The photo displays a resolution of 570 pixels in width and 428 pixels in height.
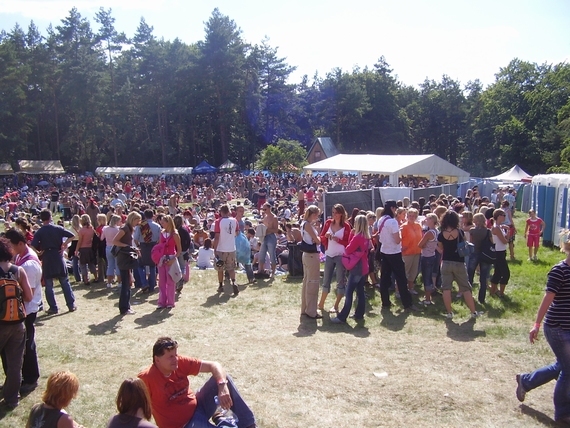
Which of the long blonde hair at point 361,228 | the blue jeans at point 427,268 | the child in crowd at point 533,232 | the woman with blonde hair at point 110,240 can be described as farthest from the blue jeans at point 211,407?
the child in crowd at point 533,232

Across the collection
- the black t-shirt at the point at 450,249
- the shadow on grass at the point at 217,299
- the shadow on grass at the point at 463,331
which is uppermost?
the black t-shirt at the point at 450,249

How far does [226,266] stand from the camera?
363 inches

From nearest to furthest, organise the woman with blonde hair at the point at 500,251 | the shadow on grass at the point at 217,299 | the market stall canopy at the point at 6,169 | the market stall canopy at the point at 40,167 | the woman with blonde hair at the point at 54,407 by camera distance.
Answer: the woman with blonde hair at the point at 54,407, the woman with blonde hair at the point at 500,251, the shadow on grass at the point at 217,299, the market stall canopy at the point at 6,169, the market stall canopy at the point at 40,167

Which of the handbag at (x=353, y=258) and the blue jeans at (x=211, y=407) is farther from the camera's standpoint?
the handbag at (x=353, y=258)

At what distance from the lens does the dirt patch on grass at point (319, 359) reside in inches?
179

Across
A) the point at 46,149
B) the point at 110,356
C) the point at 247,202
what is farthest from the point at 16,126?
the point at 110,356

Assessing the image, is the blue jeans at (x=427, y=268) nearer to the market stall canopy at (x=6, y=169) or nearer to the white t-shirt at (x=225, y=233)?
the white t-shirt at (x=225, y=233)

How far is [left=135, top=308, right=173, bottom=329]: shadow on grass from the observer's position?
24.4 ft

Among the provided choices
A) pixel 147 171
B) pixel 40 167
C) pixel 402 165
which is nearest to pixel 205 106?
pixel 147 171

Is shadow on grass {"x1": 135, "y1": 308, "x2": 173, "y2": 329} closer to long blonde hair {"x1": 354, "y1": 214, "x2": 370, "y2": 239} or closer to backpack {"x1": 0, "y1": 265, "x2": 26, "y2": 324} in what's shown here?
backpack {"x1": 0, "y1": 265, "x2": 26, "y2": 324}

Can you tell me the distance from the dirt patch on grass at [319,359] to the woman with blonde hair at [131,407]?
1721 millimetres

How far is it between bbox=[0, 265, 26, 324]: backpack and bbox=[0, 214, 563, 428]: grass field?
0.94m

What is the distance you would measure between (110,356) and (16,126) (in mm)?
50396

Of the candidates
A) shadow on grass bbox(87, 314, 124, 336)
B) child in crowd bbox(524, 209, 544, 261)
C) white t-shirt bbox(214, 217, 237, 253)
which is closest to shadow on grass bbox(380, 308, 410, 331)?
white t-shirt bbox(214, 217, 237, 253)
